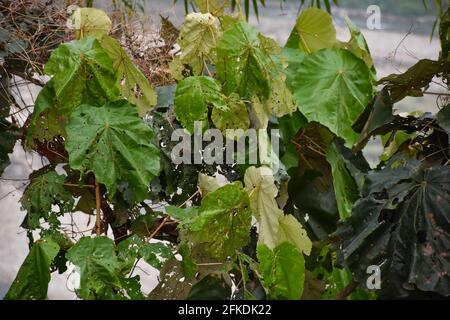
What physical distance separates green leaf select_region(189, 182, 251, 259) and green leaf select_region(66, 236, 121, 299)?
161mm

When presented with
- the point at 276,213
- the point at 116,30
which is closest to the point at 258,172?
the point at 276,213

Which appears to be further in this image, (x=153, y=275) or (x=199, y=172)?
(x=153, y=275)

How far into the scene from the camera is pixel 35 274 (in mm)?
1389

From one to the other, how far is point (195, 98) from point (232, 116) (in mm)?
99

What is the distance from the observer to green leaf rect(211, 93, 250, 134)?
1.51 metres

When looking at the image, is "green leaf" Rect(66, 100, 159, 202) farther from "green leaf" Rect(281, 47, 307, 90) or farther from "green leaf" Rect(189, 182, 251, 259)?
"green leaf" Rect(281, 47, 307, 90)

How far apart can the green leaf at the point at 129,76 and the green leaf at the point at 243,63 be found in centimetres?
16

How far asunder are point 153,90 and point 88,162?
0.27 meters

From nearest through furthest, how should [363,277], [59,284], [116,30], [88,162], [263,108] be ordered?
1. [363,277]
2. [88,162]
3. [263,108]
4. [116,30]
5. [59,284]

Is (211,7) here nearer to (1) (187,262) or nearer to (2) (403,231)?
(1) (187,262)

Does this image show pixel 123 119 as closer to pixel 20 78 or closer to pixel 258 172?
pixel 258 172

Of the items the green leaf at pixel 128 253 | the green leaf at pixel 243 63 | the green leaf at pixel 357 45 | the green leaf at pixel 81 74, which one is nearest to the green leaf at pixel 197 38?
the green leaf at pixel 243 63

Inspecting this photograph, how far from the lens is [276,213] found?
4.67 feet

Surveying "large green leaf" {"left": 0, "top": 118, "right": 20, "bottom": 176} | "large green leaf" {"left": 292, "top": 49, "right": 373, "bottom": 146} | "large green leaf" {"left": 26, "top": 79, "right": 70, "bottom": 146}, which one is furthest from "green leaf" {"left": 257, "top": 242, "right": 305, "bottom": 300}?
"large green leaf" {"left": 0, "top": 118, "right": 20, "bottom": 176}
